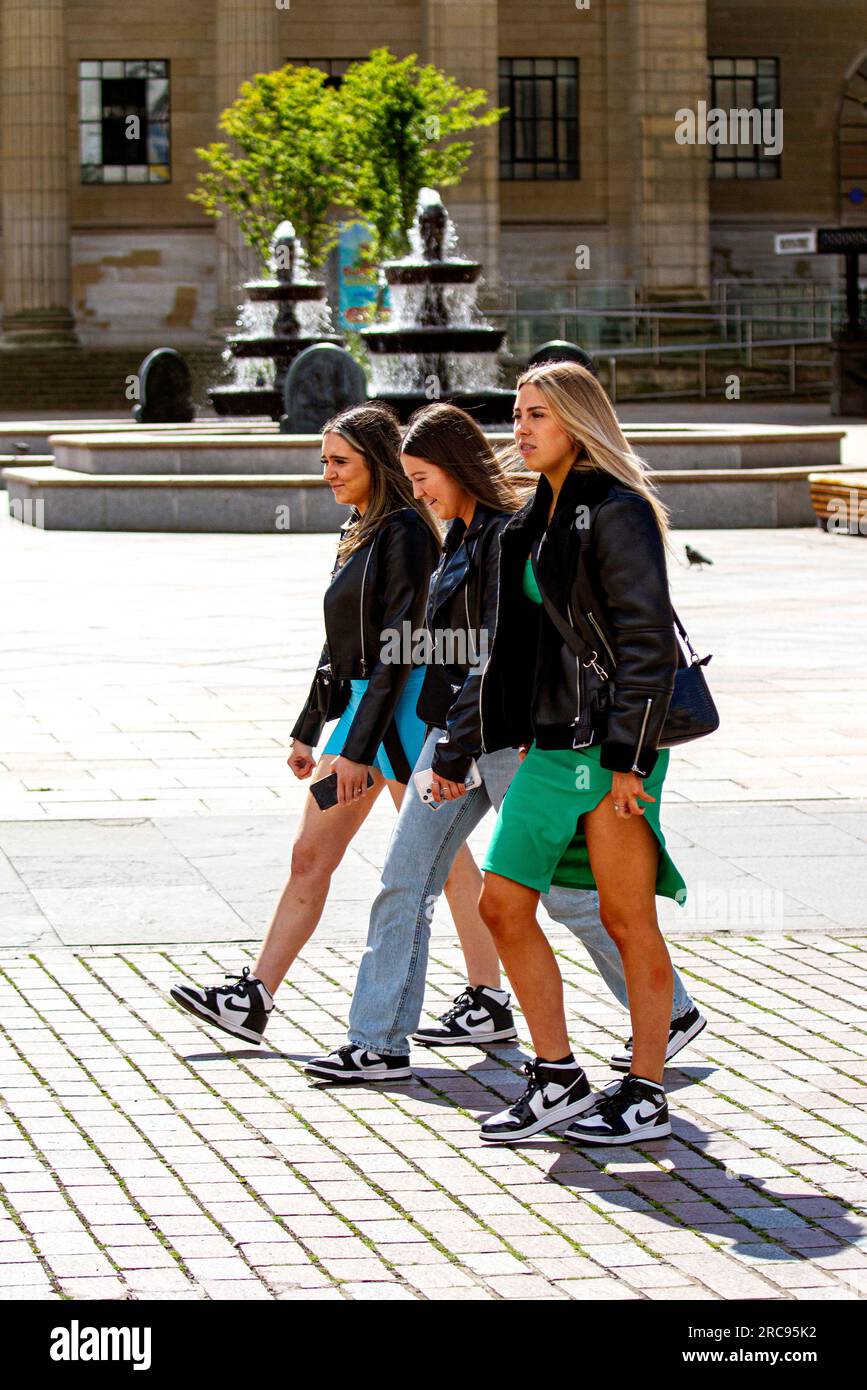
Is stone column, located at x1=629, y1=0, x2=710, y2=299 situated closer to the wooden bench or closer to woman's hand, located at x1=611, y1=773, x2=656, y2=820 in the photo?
the wooden bench

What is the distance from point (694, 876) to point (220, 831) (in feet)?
6.35

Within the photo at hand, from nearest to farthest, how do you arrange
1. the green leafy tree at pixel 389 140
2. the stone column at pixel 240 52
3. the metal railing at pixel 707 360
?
the green leafy tree at pixel 389 140
the metal railing at pixel 707 360
the stone column at pixel 240 52

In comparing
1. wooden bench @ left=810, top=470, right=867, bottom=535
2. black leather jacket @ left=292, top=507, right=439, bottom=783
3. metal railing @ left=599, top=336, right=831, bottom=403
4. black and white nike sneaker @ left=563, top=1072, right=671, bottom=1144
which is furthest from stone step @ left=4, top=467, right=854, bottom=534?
metal railing @ left=599, top=336, right=831, bottom=403

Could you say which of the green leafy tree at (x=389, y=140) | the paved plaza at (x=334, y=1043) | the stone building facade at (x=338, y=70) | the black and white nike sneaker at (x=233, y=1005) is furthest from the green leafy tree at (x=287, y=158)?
the black and white nike sneaker at (x=233, y=1005)

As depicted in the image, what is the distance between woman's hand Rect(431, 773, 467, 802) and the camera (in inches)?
240

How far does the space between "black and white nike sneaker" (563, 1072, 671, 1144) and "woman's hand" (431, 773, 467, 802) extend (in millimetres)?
853

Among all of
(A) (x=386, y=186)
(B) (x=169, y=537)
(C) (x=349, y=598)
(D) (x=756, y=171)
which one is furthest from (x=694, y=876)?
(D) (x=756, y=171)

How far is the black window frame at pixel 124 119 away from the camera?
162 feet

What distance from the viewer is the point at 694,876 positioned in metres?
8.35

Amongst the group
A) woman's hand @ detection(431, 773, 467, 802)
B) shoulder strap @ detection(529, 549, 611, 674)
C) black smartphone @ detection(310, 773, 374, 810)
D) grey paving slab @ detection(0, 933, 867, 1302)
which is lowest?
grey paving slab @ detection(0, 933, 867, 1302)

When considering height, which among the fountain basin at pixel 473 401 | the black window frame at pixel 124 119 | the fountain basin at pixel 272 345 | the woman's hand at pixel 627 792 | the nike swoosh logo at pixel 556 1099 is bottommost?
the nike swoosh logo at pixel 556 1099

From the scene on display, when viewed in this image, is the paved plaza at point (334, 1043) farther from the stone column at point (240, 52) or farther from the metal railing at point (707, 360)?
the stone column at point (240, 52)

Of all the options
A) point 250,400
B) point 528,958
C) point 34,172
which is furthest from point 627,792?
point 34,172

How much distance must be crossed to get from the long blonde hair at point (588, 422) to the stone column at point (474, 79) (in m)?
41.3
